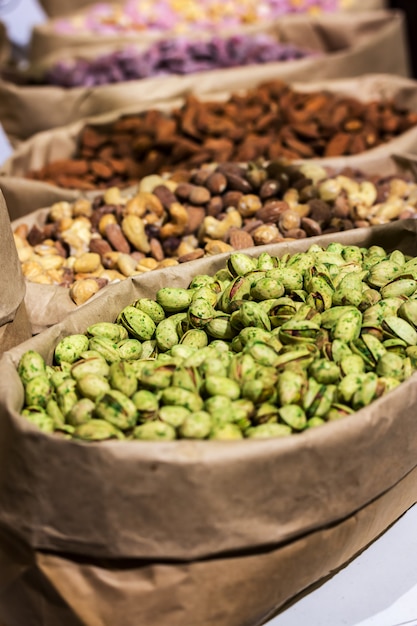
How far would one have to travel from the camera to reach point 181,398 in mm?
932

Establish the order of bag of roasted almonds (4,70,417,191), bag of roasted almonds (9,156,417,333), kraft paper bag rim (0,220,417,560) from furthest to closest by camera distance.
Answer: bag of roasted almonds (4,70,417,191) < bag of roasted almonds (9,156,417,333) < kraft paper bag rim (0,220,417,560)

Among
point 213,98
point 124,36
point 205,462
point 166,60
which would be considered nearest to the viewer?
point 205,462

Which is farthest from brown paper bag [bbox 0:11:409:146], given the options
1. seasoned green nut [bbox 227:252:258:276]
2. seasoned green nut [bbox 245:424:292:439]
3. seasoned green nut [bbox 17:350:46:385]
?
seasoned green nut [bbox 245:424:292:439]

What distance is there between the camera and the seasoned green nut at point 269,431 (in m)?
0.88

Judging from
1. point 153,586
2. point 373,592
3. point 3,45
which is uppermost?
point 3,45

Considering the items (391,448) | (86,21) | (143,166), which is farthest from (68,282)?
(86,21)

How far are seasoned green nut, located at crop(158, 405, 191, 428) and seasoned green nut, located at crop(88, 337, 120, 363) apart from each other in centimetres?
19

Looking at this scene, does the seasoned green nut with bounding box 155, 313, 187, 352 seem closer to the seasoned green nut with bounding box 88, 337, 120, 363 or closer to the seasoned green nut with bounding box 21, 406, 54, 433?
the seasoned green nut with bounding box 88, 337, 120, 363

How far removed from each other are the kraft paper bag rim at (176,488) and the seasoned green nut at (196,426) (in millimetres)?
48

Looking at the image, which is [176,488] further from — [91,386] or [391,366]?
[391,366]

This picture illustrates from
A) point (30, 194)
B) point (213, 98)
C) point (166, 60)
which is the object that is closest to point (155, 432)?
point (30, 194)

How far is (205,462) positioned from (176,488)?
1.9 inches

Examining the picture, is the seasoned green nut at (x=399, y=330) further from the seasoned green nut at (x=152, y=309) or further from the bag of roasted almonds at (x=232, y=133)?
the bag of roasted almonds at (x=232, y=133)

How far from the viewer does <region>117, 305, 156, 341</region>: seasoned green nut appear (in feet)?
3.88
